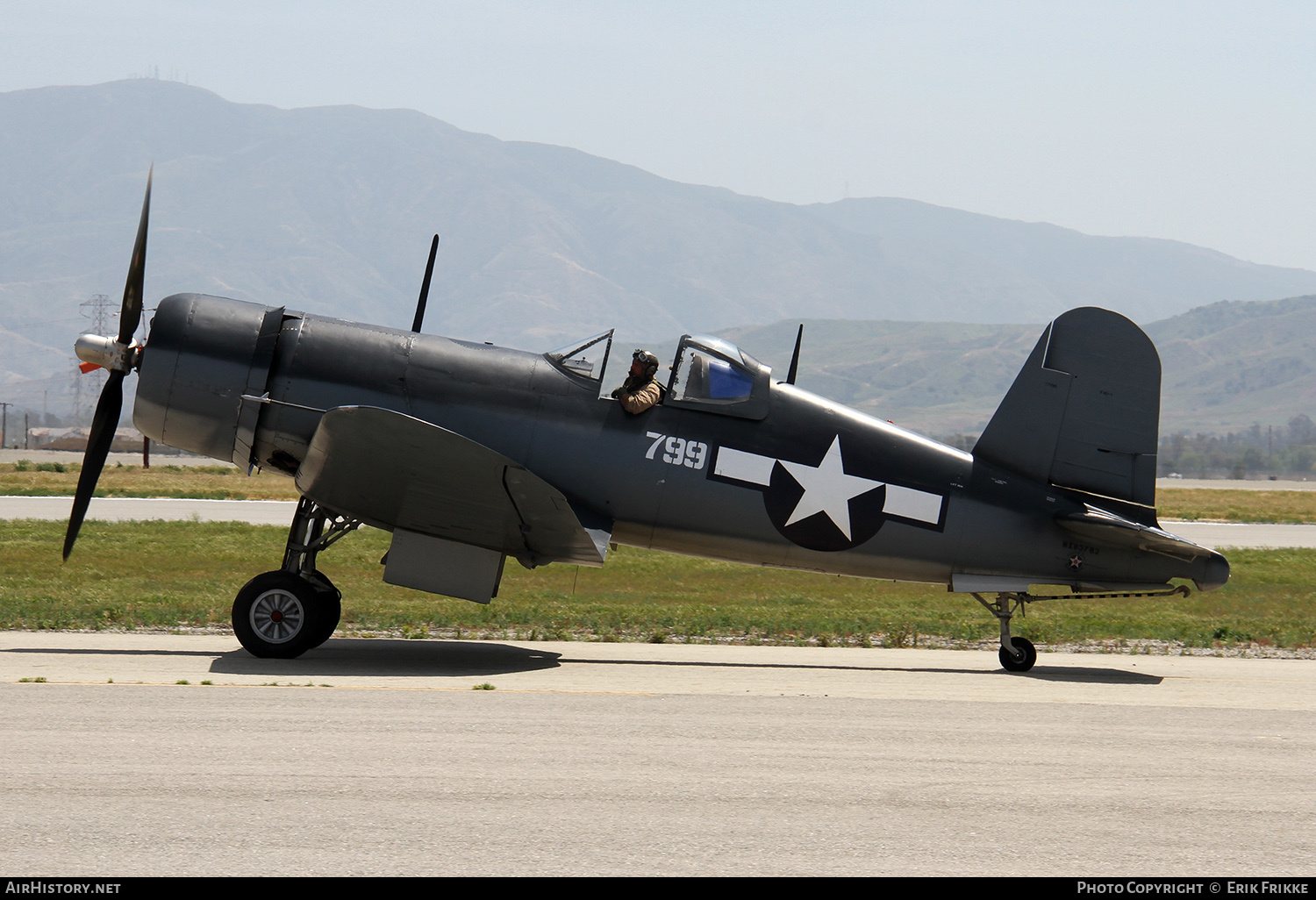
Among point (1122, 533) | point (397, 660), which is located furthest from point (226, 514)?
point (1122, 533)

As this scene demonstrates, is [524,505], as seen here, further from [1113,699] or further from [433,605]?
[433,605]

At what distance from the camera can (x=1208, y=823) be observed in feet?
18.1

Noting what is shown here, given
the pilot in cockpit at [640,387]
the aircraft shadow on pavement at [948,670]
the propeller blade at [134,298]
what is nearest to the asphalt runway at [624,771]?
the aircraft shadow on pavement at [948,670]

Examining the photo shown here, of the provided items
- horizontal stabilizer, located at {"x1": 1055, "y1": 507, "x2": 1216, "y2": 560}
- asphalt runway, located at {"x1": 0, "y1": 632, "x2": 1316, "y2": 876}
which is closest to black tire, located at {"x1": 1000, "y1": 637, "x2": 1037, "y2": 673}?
asphalt runway, located at {"x1": 0, "y1": 632, "x2": 1316, "y2": 876}

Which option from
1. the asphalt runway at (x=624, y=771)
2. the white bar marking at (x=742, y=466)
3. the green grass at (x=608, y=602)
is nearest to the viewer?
the asphalt runway at (x=624, y=771)

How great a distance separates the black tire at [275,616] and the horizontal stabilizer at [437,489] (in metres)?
0.79

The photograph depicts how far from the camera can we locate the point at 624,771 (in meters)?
6.25

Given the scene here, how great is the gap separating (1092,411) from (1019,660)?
240 centimetres

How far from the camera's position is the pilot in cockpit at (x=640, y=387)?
10.3 m

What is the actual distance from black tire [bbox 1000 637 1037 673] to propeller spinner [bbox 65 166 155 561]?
819 centimetres

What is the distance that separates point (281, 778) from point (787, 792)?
2497 mm

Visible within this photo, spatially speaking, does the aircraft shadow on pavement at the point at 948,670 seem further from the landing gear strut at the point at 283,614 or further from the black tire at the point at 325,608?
the landing gear strut at the point at 283,614

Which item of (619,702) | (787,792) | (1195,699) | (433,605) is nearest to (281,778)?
(787,792)

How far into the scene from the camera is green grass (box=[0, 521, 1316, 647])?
1325cm
